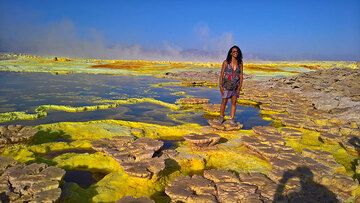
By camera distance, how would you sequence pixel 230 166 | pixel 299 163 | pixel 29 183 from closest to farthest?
pixel 29 183 < pixel 299 163 < pixel 230 166

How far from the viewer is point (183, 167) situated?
22.5ft

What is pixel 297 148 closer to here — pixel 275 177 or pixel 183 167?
pixel 275 177

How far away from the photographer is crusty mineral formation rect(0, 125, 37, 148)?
7549 millimetres

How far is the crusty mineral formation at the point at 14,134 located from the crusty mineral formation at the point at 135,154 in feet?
6.11

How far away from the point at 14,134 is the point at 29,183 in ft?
10.9

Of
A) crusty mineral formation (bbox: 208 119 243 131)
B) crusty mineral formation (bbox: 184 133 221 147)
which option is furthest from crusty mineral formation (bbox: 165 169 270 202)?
crusty mineral formation (bbox: 208 119 243 131)

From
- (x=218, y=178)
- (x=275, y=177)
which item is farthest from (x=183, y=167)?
(x=275, y=177)

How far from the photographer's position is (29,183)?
196 inches

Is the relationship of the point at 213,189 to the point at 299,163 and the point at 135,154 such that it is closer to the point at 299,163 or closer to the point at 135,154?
the point at 135,154

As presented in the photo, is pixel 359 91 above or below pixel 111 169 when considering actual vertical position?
above

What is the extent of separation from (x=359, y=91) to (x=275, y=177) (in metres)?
11.9

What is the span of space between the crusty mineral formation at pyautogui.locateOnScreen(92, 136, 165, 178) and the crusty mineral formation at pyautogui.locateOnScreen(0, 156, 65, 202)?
51.0 inches

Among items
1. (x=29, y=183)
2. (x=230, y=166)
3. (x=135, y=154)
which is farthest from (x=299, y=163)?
(x=29, y=183)

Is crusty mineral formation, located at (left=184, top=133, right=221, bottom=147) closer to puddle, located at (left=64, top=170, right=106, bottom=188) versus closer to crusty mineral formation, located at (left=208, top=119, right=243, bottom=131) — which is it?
crusty mineral formation, located at (left=208, top=119, right=243, bottom=131)
